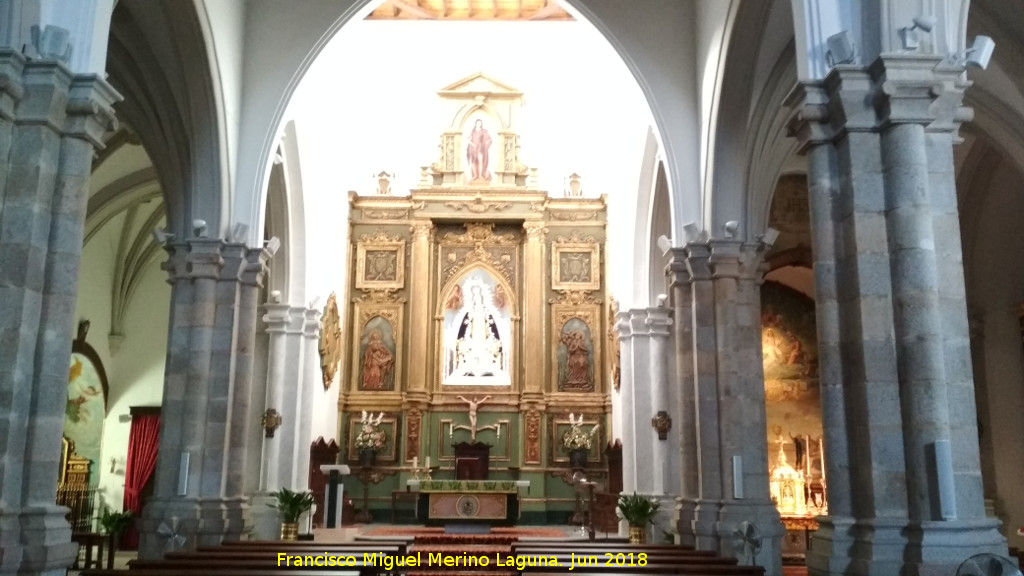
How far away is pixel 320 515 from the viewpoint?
1923 centimetres

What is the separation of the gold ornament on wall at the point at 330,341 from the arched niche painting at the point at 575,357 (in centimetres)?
532

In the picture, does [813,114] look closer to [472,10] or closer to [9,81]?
[9,81]

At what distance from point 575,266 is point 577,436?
4.21m

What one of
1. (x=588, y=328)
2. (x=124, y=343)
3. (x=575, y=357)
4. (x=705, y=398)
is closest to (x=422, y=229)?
(x=588, y=328)

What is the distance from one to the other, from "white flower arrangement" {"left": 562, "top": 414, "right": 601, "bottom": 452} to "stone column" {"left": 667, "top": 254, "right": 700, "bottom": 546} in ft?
27.4

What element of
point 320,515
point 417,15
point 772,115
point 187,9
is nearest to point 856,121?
point 772,115

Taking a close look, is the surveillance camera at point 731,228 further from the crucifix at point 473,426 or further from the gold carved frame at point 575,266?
the crucifix at point 473,426

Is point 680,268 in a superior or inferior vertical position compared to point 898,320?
superior

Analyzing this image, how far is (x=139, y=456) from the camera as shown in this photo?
20.7m

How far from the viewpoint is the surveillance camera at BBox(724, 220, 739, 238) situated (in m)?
12.5

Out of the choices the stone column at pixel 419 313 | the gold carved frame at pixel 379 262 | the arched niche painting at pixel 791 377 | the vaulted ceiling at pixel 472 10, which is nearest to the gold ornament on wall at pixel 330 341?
the gold carved frame at pixel 379 262

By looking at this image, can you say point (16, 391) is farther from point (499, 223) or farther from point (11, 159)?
point (499, 223)

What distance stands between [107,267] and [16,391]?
15140 mm

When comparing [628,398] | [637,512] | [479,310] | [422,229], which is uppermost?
[422,229]
